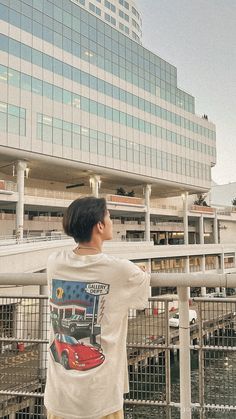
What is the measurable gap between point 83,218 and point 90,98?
3625cm

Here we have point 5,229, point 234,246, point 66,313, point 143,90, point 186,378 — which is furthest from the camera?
point 234,246

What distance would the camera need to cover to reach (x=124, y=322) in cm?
196

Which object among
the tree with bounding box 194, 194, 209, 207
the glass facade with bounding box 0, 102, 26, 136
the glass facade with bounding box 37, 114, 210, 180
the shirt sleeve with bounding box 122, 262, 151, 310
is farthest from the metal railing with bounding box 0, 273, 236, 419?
the tree with bounding box 194, 194, 209, 207

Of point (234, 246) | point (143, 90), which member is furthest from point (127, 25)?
point (234, 246)

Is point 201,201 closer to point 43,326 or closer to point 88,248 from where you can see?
point 43,326

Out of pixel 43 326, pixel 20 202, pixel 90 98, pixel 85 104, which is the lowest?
pixel 43 326

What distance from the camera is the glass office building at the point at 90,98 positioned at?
30.0 m

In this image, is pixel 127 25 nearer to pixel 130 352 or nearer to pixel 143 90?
pixel 143 90

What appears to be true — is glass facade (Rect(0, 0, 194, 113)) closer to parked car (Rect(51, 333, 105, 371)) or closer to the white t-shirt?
the white t-shirt

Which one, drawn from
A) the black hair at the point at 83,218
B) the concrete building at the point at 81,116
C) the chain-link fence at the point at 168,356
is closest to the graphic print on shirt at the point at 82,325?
the black hair at the point at 83,218

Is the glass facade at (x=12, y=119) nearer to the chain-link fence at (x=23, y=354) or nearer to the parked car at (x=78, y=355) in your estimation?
the chain-link fence at (x=23, y=354)

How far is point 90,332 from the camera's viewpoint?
1.81 metres

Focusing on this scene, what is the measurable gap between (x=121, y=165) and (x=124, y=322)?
37624mm

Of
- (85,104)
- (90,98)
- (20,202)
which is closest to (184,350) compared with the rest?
(20,202)
